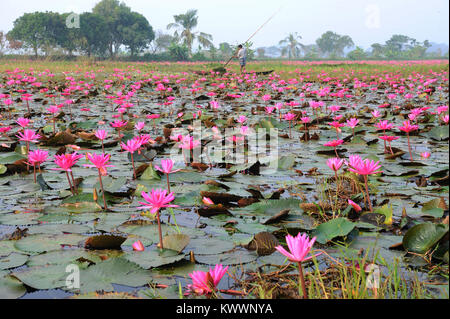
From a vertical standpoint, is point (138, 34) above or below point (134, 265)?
above

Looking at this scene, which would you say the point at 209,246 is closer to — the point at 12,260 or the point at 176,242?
the point at 176,242

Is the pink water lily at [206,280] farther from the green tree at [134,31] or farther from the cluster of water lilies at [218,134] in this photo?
the green tree at [134,31]

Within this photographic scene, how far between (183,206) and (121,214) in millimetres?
309

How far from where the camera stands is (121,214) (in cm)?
180

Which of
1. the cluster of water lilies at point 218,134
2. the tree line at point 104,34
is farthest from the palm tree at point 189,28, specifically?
the cluster of water lilies at point 218,134

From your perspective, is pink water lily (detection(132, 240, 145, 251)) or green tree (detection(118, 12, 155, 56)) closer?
pink water lily (detection(132, 240, 145, 251))

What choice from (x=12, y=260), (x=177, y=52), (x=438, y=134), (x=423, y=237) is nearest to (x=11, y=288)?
(x=12, y=260)

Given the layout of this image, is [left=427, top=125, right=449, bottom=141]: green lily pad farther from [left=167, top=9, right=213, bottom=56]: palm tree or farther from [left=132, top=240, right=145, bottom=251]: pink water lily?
[left=167, top=9, right=213, bottom=56]: palm tree

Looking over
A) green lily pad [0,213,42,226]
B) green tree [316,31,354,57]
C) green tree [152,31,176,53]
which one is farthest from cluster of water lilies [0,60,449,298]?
green tree [316,31,354,57]

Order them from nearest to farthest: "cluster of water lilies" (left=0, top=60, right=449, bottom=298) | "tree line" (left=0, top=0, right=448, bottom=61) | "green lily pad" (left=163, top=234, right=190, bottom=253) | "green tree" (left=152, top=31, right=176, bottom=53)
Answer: "cluster of water lilies" (left=0, top=60, right=449, bottom=298) → "green lily pad" (left=163, top=234, right=190, bottom=253) → "tree line" (left=0, top=0, right=448, bottom=61) → "green tree" (left=152, top=31, right=176, bottom=53)

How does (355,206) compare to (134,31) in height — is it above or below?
below

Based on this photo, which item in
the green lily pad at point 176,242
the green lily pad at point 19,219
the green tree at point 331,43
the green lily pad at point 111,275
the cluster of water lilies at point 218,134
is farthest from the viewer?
the green tree at point 331,43

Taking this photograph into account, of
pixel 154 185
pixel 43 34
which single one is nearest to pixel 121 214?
pixel 154 185
